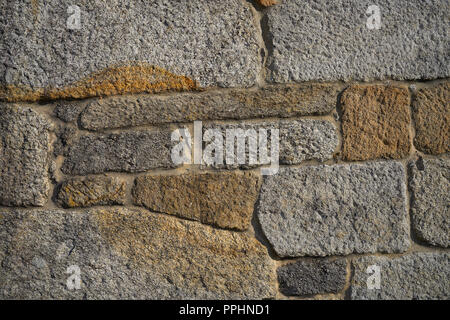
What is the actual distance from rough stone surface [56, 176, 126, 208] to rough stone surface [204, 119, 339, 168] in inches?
18.6

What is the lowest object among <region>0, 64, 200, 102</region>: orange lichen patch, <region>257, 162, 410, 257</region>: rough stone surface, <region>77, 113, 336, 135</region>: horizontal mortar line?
<region>257, 162, 410, 257</region>: rough stone surface

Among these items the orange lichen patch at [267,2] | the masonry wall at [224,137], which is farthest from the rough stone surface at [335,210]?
the orange lichen patch at [267,2]

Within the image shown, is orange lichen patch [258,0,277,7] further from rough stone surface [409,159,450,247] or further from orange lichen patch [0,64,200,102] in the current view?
rough stone surface [409,159,450,247]

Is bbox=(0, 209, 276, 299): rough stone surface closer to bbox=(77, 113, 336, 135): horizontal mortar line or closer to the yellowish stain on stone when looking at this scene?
the yellowish stain on stone

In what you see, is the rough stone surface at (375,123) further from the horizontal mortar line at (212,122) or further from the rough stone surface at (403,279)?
the rough stone surface at (403,279)

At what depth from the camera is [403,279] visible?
1.74m

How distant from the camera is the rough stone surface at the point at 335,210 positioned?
1.75 meters

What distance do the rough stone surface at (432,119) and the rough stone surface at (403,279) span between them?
0.49m

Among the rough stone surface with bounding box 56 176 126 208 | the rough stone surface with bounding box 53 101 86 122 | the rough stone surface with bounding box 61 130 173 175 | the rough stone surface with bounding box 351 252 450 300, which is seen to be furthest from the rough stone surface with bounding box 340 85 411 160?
the rough stone surface with bounding box 53 101 86 122

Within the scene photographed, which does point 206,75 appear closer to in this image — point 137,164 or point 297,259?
point 137,164

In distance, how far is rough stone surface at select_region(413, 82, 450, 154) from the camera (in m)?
1.79

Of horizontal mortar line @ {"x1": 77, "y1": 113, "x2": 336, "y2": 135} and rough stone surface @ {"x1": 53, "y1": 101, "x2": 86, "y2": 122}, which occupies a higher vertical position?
rough stone surface @ {"x1": 53, "y1": 101, "x2": 86, "y2": 122}

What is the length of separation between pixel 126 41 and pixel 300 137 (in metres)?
0.89
